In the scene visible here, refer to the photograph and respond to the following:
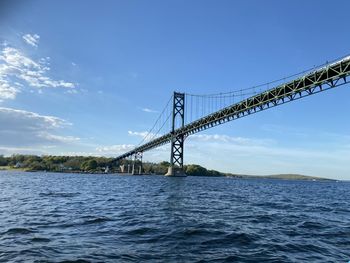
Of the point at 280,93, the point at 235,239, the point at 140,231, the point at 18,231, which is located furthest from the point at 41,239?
the point at 280,93

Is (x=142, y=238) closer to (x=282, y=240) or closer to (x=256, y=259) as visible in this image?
(x=256, y=259)

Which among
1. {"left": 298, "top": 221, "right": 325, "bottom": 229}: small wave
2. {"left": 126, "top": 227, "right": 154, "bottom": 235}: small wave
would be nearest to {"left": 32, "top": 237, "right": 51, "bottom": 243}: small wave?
{"left": 126, "top": 227, "right": 154, "bottom": 235}: small wave

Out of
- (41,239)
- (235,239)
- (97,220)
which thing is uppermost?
(97,220)

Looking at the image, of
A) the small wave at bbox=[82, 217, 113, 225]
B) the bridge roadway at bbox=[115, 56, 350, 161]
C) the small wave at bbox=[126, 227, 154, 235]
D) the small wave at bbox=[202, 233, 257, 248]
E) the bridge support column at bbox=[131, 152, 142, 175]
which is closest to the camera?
the small wave at bbox=[202, 233, 257, 248]

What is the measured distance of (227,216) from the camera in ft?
68.6

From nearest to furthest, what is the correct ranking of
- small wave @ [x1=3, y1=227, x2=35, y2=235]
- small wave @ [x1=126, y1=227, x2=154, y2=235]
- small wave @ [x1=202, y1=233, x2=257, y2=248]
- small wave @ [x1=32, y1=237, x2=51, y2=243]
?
1. small wave @ [x1=32, y1=237, x2=51, y2=243]
2. small wave @ [x1=202, y1=233, x2=257, y2=248]
3. small wave @ [x1=3, y1=227, x2=35, y2=235]
4. small wave @ [x1=126, y1=227, x2=154, y2=235]

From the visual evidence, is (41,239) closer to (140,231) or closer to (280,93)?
(140,231)

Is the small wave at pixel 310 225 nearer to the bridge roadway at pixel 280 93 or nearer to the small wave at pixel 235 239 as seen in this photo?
the small wave at pixel 235 239

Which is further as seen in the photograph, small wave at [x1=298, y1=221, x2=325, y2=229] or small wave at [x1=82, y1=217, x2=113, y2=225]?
small wave at [x1=298, y1=221, x2=325, y2=229]

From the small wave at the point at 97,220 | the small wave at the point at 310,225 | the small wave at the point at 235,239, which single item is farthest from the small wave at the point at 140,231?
the small wave at the point at 310,225

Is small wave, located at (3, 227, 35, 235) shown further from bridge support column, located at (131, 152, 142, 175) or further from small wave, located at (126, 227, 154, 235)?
bridge support column, located at (131, 152, 142, 175)

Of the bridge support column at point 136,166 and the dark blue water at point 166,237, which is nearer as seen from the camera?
the dark blue water at point 166,237

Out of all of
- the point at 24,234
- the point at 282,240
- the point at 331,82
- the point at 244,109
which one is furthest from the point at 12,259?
the point at 244,109

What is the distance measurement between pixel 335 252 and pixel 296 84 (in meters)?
45.6
